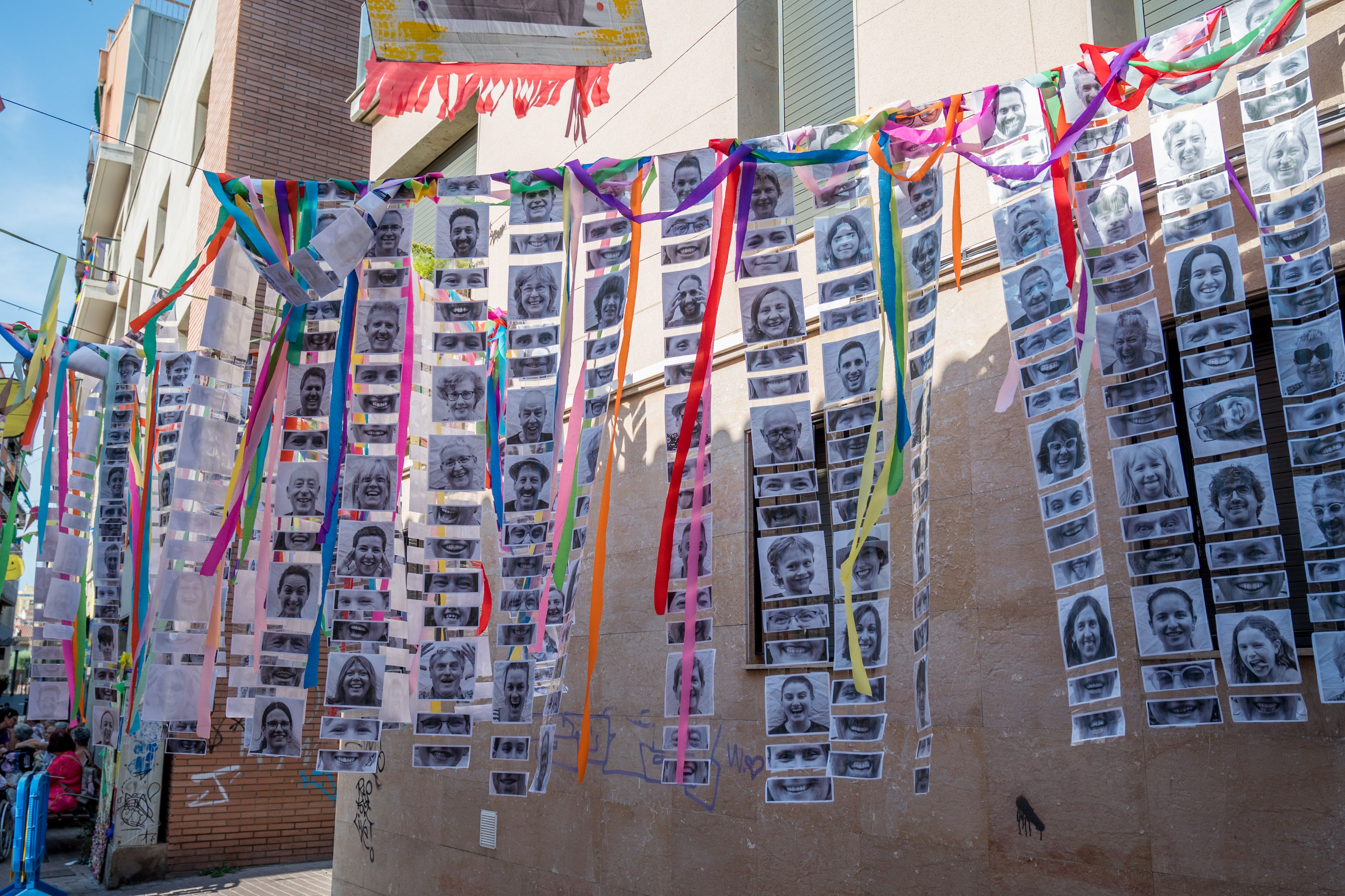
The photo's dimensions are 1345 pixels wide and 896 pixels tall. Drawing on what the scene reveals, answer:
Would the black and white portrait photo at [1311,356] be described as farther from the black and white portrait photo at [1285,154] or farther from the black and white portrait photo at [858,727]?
the black and white portrait photo at [858,727]

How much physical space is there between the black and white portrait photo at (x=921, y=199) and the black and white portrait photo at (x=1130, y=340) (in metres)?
0.80

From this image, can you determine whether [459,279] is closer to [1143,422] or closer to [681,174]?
[681,174]

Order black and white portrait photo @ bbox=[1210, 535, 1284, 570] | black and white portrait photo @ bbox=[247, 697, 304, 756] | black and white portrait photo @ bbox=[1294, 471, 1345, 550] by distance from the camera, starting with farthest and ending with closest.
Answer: black and white portrait photo @ bbox=[247, 697, 304, 756], black and white portrait photo @ bbox=[1210, 535, 1284, 570], black and white portrait photo @ bbox=[1294, 471, 1345, 550]

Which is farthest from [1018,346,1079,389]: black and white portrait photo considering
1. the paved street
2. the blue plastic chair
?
the paved street

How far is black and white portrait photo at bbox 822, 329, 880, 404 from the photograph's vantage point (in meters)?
4.02

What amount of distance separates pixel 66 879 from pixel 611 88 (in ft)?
37.7

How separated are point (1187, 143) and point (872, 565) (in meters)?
1.89

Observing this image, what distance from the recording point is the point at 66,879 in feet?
41.4

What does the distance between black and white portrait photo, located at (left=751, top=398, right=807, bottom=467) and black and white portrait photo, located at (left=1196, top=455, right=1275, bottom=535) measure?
129cm

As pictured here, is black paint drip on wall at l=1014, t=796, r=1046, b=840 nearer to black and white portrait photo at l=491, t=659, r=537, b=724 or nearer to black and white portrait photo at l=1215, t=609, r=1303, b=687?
black and white portrait photo at l=1215, t=609, r=1303, b=687

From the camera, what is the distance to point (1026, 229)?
154 inches

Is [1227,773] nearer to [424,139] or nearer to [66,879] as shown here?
[424,139]

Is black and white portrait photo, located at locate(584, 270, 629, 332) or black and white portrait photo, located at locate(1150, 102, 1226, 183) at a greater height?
black and white portrait photo, located at locate(1150, 102, 1226, 183)

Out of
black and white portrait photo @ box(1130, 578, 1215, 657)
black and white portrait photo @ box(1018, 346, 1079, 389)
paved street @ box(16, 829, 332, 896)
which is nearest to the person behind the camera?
black and white portrait photo @ box(1130, 578, 1215, 657)
